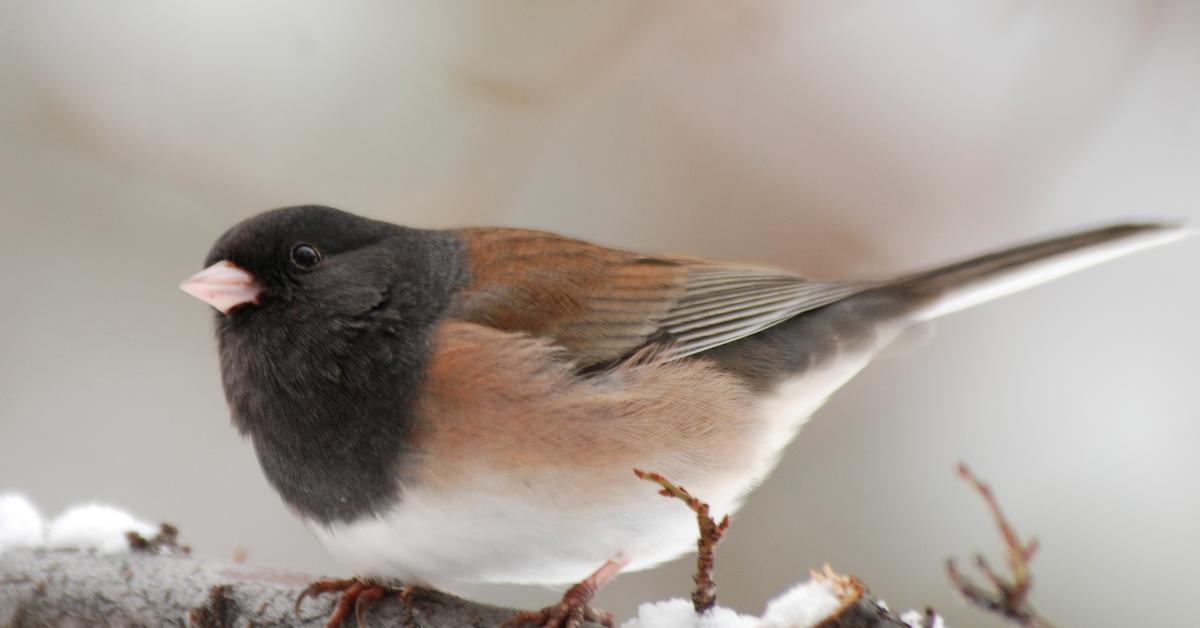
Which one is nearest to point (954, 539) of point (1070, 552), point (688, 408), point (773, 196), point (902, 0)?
point (1070, 552)

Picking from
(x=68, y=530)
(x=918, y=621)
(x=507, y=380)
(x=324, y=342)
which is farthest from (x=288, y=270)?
(x=918, y=621)

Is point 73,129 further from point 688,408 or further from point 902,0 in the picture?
point 902,0

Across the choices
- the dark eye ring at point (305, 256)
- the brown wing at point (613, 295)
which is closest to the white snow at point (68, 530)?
the dark eye ring at point (305, 256)

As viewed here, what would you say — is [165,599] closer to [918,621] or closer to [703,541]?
[703,541]

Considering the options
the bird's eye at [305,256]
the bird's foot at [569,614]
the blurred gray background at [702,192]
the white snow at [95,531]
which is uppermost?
the blurred gray background at [702,192]

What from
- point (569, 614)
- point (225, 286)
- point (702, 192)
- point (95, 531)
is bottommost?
point (569, 614)

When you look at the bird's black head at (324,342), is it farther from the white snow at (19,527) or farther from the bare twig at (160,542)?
the white snow at (19,527)

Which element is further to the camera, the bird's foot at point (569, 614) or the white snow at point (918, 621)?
the bird's foot at point (569, 614)
